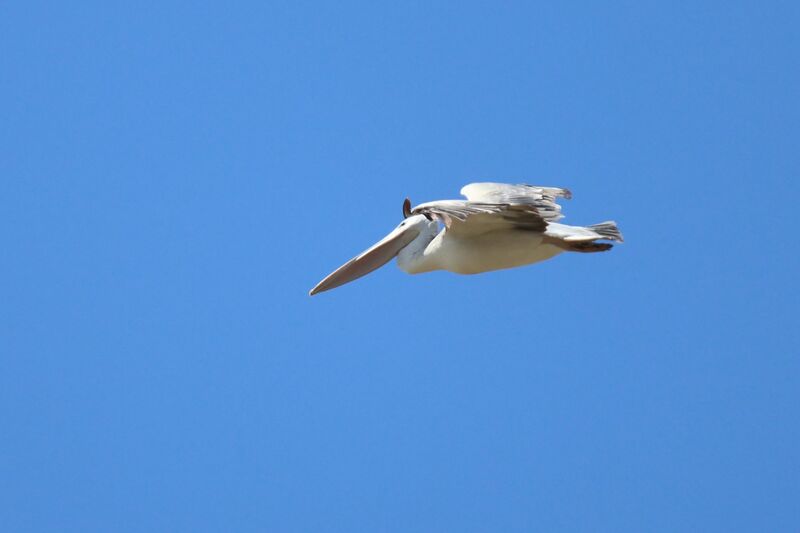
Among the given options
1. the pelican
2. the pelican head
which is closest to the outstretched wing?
the pelican

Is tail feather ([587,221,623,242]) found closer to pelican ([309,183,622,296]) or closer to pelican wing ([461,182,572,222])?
pelican ([309,183,622,296])

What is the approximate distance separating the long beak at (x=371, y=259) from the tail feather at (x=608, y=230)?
142 centimetres

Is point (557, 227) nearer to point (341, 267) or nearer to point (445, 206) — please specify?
Result: point (445, 206)

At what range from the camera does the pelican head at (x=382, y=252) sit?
10.2 meters

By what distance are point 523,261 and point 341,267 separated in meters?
1.95

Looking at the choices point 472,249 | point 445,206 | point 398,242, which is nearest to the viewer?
point 445,206

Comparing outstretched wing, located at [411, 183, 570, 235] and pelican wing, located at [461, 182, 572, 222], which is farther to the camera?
pelican wing, located at [461, 182, 572, 222]

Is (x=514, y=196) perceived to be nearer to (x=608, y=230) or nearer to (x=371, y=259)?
(x=608, y=230)

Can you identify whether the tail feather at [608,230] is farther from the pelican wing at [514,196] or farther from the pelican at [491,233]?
the pelican wing at [514,196]

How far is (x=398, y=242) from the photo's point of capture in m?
10.3

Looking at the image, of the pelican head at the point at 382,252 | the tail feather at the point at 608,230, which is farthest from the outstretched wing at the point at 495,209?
the pelican head at the point at 382,252

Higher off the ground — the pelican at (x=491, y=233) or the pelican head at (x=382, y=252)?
the pelican head at (x=382, y=252)

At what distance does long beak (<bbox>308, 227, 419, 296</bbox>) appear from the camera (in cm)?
1026

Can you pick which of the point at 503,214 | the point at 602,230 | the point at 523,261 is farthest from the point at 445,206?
the point at 602,230
